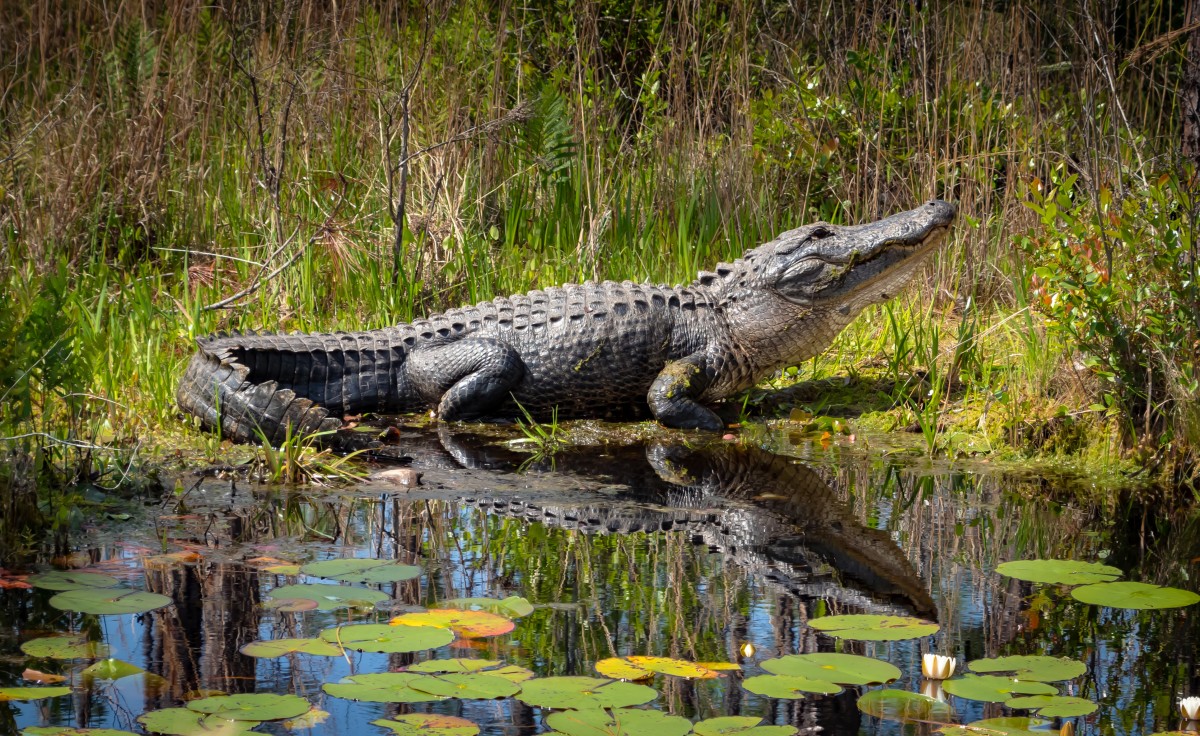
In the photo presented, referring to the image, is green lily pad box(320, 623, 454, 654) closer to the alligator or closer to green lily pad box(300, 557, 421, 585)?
green lily pad box(300, 557, 421, 585)

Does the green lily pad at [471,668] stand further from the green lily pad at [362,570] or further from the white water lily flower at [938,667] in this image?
the white water lily flower at [938,667]

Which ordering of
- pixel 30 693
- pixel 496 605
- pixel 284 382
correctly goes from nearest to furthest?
pixel 30 693, pixel 496 605, pixel 284 382

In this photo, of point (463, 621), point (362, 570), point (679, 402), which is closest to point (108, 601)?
point (362, 570)

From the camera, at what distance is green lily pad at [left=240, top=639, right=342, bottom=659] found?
2.76 m

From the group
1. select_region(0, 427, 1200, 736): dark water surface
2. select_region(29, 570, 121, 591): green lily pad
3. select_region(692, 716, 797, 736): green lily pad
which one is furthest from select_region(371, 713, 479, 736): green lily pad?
select_region(29, 570, 121, 591): green lily pad

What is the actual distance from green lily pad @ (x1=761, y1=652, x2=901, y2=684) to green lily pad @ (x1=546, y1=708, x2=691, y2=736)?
1.15 feet

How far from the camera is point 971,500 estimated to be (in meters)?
4.36

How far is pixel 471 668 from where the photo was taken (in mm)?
2680

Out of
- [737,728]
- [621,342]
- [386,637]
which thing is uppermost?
[621,342]

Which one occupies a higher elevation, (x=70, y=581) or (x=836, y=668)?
(x=70, y=581)

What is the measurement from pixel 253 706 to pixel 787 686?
106cm

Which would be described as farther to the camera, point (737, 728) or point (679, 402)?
point (679, 402)

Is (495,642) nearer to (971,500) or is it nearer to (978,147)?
(971,500)

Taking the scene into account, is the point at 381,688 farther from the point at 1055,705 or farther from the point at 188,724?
the point at 1055,705
